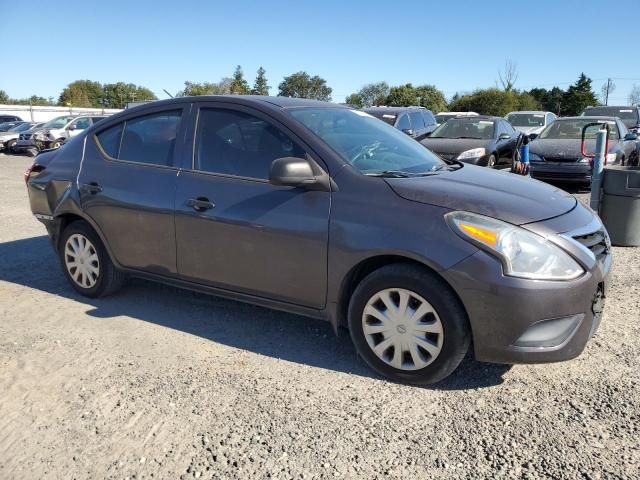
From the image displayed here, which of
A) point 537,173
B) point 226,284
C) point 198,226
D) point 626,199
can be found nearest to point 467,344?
point 226,284

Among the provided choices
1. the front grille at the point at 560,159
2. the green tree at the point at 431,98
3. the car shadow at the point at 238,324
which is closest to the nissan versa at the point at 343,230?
the car shadow at the point at 238,324

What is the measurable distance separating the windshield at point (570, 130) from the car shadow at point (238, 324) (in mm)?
9149

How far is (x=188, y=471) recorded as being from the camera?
8.32 ft

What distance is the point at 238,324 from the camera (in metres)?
4.26

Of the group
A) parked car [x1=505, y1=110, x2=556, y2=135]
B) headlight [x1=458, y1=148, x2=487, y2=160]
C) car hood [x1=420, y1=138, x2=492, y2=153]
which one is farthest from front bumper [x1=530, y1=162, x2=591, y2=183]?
parked car [x1=505, y1=110, x2=556, y2=135]

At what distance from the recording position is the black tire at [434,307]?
3045mm

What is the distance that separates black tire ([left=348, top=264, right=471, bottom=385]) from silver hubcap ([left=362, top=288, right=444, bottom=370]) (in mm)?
28

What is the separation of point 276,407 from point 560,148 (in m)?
9.23

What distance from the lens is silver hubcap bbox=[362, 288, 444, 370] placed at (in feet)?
10.3

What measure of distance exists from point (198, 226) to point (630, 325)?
10.6 feet

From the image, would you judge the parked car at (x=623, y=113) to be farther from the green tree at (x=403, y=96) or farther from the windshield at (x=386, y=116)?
the green tree at (x=403, y=96)

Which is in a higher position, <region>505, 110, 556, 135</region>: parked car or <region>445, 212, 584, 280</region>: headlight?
<region>505, 110, 556, 135</region>: parked car

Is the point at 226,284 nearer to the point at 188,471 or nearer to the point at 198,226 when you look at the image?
the point at 198,226

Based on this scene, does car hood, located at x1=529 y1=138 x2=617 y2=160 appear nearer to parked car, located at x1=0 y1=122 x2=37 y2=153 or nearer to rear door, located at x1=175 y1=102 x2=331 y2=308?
rear door, located at x1=175 y1=102 x2=331 y2=308
